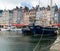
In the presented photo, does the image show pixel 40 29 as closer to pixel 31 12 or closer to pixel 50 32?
pixel 50 32

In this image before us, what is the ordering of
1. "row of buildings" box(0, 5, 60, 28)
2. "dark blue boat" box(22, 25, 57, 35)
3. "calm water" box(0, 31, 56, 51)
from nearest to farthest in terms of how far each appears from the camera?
"calm water" box(0, 31, 56, 51)
"dark blue boat" box(22, 25, 57, 35)
"row of buildings" box(0, 5, 60, 28)

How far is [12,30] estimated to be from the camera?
9638 cm

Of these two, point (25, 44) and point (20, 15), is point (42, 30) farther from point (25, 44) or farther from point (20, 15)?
point (20, 15)

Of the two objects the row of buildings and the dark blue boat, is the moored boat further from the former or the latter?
the row of buildings

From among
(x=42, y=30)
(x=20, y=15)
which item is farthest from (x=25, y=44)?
(x=20, y=15)

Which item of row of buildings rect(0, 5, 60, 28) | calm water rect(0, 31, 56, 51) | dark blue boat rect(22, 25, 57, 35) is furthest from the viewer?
row of buildings rect(0, 5, 60, 28)

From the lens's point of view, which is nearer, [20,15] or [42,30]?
[42,30]

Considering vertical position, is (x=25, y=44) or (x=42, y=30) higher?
(x=25, y=44)

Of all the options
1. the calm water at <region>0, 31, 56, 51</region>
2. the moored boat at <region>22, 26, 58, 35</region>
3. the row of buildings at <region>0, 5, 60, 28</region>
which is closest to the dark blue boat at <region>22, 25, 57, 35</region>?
the moored boat at <region>22, 26, 58, 35</region>

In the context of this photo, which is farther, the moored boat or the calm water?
the moored boat

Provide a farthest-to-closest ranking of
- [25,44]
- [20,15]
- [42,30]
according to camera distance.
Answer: [20,15] < [42,30] < [25,44]

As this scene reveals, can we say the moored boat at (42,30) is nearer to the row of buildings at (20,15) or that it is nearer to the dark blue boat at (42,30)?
the dark blue boat at (42,30)

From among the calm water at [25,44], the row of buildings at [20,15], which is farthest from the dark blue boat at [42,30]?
the row of buildings at [20,15]

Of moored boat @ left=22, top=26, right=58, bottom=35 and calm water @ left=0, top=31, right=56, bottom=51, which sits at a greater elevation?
calm water @ left=0, top=31, right=56, bottom=51
